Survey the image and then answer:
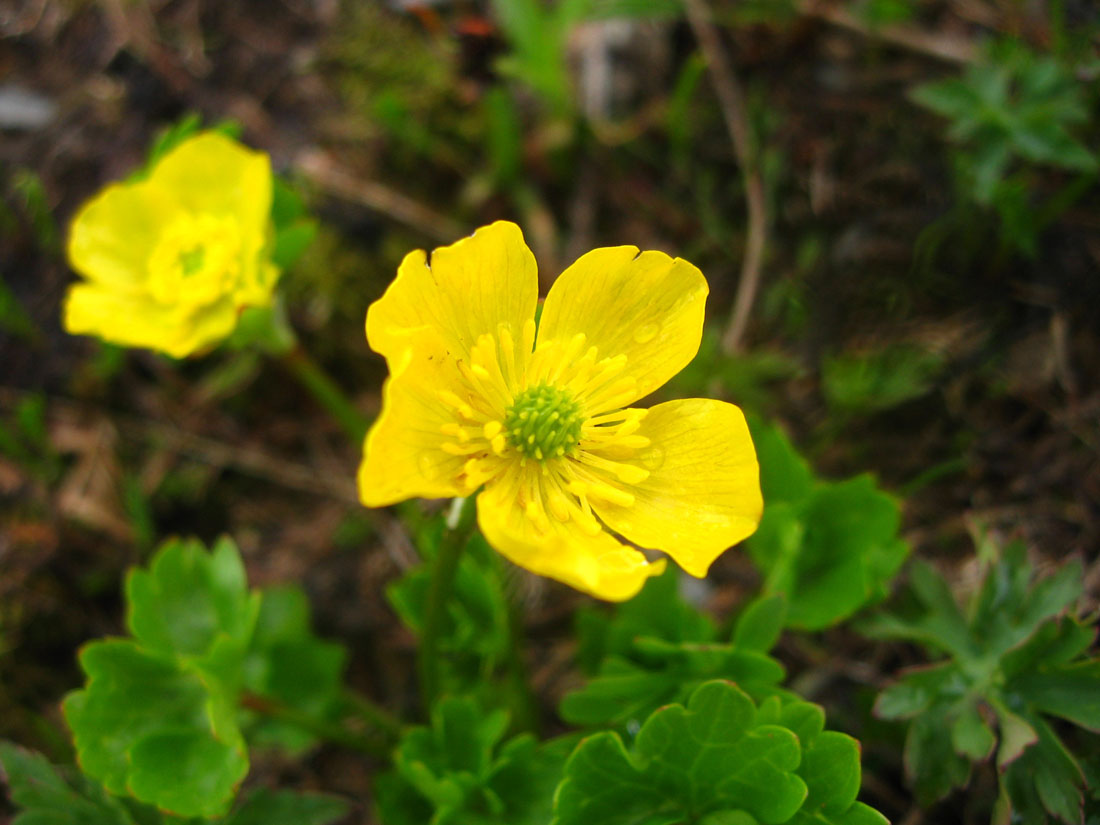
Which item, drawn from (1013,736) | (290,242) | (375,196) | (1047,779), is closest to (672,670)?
(1013,736)

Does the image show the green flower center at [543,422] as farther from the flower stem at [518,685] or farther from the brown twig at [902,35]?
the brown twig at [902,35]

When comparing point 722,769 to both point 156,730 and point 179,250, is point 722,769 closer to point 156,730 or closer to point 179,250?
point 156,730

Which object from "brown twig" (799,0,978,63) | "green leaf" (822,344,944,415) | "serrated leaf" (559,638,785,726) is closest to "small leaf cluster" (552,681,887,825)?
"serrated leaf" (559,638,785,726)

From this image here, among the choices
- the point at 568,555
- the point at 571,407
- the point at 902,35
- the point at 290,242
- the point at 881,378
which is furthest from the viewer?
the point at 902,35

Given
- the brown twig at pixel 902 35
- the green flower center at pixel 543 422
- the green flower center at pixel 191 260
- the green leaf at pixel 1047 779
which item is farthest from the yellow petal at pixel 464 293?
the brown twig at pixel 902 35

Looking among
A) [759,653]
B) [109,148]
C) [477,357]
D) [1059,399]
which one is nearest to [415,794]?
[759,653]

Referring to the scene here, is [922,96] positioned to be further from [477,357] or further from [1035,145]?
[477,357]

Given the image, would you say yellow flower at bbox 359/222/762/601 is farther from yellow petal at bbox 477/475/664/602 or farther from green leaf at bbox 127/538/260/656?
green leaf at bbox 127/538/260/656
